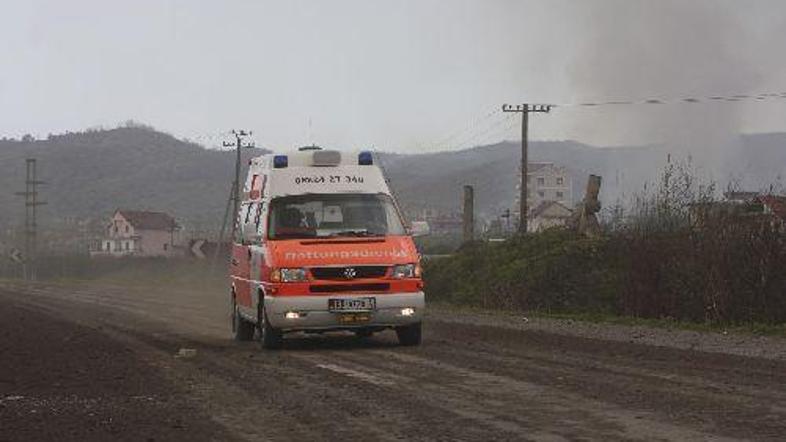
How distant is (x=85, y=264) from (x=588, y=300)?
59857 millimetres

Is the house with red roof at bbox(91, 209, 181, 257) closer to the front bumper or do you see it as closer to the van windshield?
the van windshield

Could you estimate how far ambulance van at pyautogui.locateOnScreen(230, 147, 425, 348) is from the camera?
44.7 ft

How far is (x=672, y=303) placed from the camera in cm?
2244

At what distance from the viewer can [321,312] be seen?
13594 millimetres

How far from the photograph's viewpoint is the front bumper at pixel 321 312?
13586 mm

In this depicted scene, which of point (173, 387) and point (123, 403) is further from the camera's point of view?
point (173, 387)

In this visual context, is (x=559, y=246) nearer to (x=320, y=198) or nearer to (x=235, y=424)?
(x=320, y=198)

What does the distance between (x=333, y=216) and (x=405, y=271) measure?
4.73ft

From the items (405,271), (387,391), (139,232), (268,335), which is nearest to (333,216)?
(405,271)

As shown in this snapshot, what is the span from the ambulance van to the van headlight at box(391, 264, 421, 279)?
1cm

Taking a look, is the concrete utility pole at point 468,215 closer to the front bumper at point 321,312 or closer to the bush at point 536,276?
the bush at point 536,276

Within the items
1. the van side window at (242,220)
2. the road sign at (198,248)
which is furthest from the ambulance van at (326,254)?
the road sign at (198,248)

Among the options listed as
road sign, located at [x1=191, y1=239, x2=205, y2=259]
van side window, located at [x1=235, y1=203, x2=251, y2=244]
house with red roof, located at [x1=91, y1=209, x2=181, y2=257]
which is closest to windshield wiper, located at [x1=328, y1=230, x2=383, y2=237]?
van side window, located at [x1=235, y1=203, x2=251, y2=244]

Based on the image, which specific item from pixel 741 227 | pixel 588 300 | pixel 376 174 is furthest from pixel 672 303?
pixel 376 174
